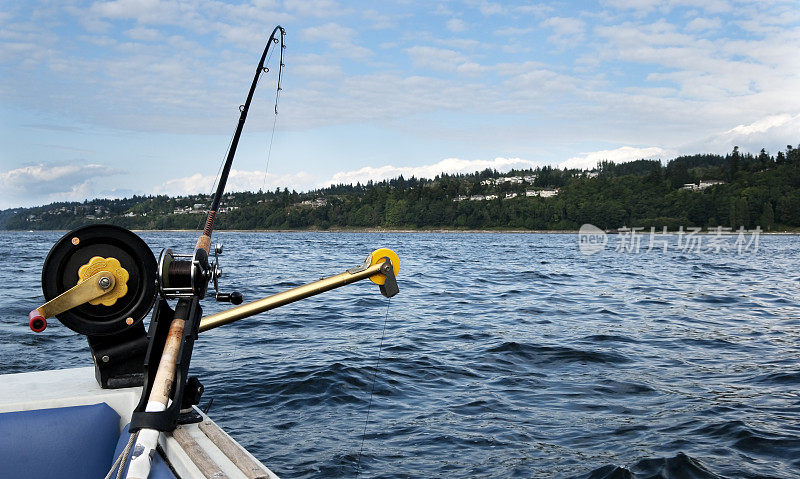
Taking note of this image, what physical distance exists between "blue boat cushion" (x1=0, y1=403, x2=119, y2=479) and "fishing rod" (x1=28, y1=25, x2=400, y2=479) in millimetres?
304

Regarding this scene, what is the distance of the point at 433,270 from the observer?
1216 inches

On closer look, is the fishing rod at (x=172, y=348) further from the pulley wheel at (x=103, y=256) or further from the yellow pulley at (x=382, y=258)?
the yellow pulley at (x=382, y=258)

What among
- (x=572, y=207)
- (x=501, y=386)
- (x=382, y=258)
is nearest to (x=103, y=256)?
(x=382, y=258)

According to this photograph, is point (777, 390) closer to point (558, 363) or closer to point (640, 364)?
point (640, 364)

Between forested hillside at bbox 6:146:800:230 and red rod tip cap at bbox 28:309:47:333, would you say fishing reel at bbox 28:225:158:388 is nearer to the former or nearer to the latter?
red rod tip cap at bbox 28:309:47:333

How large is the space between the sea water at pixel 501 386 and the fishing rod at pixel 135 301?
2.34m

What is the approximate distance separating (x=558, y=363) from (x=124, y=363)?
7226mm

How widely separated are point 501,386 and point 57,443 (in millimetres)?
5887

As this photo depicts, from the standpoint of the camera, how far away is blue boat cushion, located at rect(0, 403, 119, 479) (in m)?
2.96

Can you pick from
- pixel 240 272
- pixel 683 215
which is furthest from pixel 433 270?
pixel 683 215

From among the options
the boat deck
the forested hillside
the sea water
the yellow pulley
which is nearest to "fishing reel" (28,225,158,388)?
the boat deck

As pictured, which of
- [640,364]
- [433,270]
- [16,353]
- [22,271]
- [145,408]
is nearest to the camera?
[145,408]

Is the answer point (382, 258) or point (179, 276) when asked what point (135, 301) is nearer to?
point (179, 276)

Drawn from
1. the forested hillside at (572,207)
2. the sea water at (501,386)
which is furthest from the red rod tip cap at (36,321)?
the forested hillside at (572,207)
